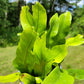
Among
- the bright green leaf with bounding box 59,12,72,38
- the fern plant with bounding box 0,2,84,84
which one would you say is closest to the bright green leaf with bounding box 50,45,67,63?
the fern plant with bounding box 0,2,84,84

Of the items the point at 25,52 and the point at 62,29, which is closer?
the point at 25,52

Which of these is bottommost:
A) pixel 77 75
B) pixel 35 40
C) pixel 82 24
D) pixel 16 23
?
pixel 16 23

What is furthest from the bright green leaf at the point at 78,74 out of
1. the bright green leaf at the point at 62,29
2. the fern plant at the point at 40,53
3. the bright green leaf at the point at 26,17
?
the bright green leaf at the point at 26,17

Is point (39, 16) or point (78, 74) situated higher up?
point (39, 16)

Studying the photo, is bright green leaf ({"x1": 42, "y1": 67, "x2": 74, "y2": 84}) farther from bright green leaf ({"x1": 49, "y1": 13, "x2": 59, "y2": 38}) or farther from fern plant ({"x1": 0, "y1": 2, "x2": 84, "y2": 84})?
bright green leaf ({"x1": 49, "y1": 13, "x2": 59, "y2": 38})

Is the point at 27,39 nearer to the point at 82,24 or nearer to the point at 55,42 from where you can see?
the point at 55,42

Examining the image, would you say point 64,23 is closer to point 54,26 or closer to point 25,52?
point 54,26

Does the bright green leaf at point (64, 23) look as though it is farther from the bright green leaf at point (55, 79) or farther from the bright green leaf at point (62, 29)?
the bright green leaf at point (55, 79)

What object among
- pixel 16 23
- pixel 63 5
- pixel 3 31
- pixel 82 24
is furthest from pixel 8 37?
pixel 63 5

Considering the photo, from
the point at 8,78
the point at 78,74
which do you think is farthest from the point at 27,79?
the point at 78,74
